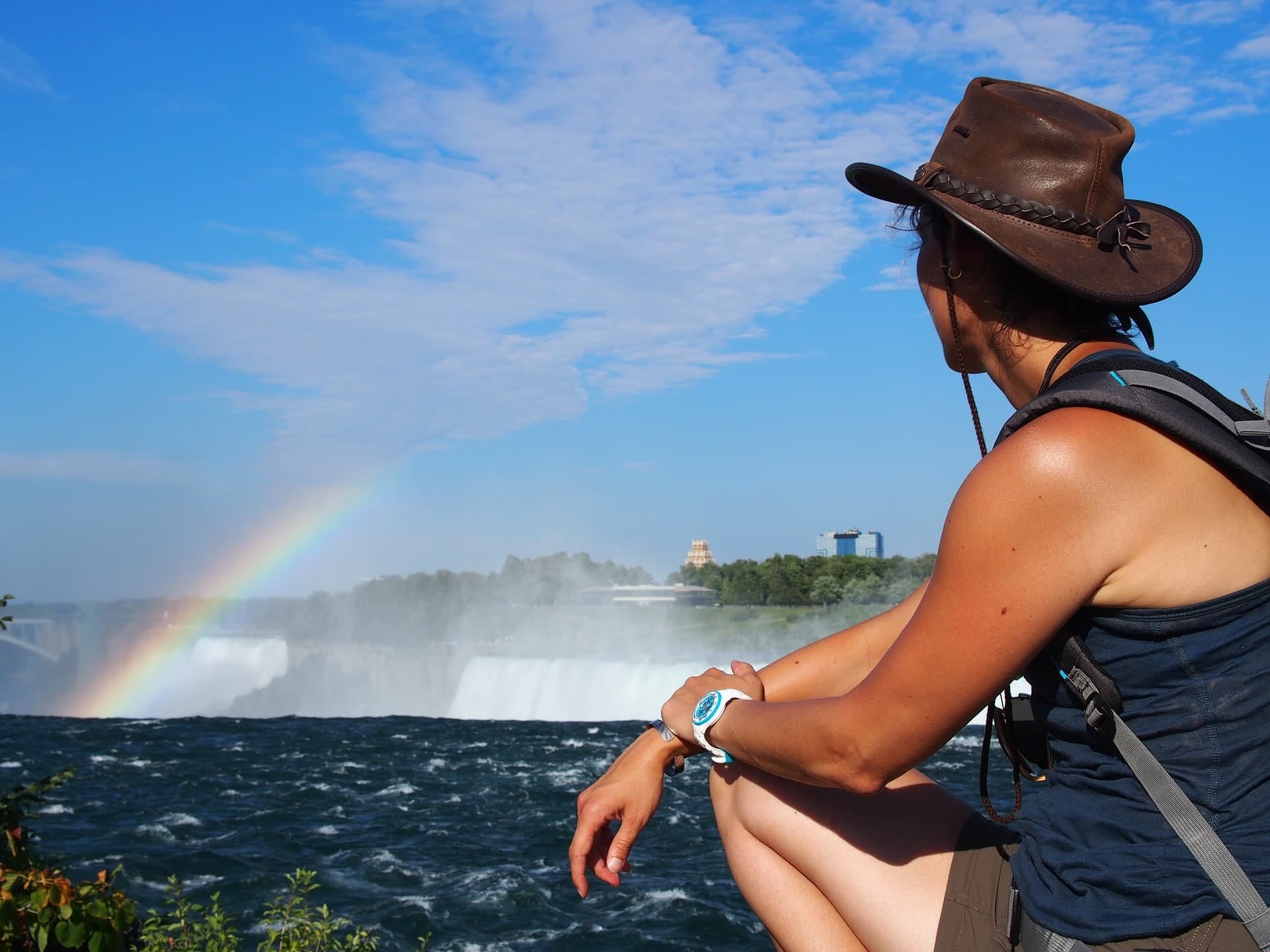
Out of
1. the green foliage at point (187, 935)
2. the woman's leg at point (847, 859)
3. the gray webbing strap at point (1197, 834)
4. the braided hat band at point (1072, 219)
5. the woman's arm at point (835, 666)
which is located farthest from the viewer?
the green foliage at point (187, 935)

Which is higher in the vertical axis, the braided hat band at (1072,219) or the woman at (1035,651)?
the braided hat band at (1072,219)

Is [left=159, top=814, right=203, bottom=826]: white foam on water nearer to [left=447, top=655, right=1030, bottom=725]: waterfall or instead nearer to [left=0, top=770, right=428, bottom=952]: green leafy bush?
[left=0, top=770, right=428, bottom=952]: green leafy bush

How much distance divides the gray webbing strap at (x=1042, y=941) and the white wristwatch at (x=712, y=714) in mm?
567

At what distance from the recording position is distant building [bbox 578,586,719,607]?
85.8m

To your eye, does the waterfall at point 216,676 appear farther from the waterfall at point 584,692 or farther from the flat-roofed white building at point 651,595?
the flat-roofed white building at point 651,595

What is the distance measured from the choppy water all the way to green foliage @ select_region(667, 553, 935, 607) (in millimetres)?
38368

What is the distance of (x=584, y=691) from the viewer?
32.1m

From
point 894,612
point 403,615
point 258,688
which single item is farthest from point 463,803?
point 403,615

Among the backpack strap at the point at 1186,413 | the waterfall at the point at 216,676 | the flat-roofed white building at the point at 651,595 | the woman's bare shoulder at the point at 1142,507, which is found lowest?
the waterfall at the point at 216,676

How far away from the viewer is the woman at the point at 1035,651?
49.1 inches

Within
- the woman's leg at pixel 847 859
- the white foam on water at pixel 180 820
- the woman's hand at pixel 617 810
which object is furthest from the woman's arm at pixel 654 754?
the white foam on water at pixel 180 820

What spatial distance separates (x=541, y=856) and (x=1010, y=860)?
12036 mm

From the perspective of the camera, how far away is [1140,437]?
1.25m

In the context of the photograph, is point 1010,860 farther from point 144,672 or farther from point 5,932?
point 144,672
